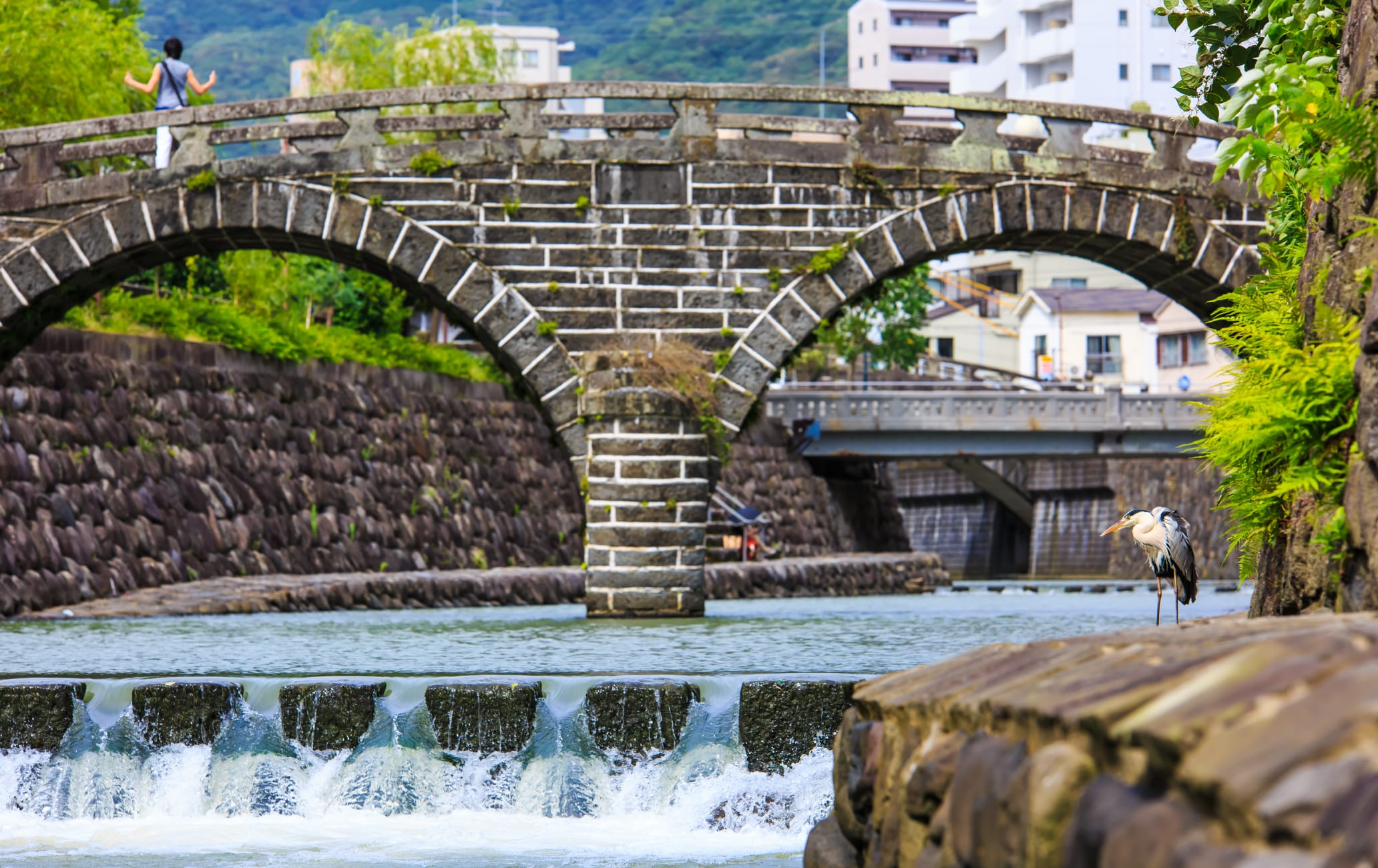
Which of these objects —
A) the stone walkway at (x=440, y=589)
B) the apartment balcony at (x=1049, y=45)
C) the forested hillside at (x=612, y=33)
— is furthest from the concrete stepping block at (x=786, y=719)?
the forested hillside at (x=612, y=33)

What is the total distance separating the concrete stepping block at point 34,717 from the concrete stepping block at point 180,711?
12.8 inches

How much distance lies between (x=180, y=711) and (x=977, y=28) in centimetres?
7091

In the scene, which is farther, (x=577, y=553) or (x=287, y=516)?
Answer: (x=577, y=553)

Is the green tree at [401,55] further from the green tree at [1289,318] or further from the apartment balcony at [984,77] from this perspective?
the apartment balcony at [984,77]

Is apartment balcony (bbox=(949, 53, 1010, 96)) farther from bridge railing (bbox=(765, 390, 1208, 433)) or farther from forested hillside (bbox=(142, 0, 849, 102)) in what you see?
forested hillside (bbox=(142, 0, 849, 102))

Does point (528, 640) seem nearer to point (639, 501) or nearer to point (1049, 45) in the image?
point (639, 501)

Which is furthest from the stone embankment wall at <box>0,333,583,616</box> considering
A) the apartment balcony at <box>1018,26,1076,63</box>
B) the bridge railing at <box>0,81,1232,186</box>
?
the apartment balcony at <box>1018,26,1076,63</box>

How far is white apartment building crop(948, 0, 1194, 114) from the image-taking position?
66625 millimetres

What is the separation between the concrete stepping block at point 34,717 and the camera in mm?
7613

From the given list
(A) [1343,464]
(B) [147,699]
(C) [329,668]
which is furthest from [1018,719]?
(C) [329,668]

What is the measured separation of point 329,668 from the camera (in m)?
9.57

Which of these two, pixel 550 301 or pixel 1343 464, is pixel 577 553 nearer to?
pixel 550 301

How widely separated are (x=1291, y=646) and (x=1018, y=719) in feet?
2.02

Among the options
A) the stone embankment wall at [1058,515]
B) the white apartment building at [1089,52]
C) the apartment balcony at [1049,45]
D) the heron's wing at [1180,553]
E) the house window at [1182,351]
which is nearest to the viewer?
the heron's wing at [1180,553]
